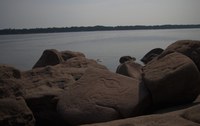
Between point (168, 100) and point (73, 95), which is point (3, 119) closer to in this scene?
point (73, 95)

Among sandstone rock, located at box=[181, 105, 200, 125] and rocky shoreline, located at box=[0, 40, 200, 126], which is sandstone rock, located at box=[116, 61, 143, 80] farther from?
sandstone rock, located at box=[181, 105, 200, 125]

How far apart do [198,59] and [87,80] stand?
90.3 inches

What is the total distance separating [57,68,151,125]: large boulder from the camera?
5586 millimetres

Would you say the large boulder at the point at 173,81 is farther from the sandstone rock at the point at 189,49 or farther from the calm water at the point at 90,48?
the calm water at the point at 90,48

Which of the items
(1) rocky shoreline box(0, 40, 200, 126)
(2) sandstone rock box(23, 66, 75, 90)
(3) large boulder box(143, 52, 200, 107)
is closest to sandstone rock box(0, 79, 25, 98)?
(1) rocky shoreline box(0, 40, 200, 126)

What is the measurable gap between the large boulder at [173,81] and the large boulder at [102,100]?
0.23 m

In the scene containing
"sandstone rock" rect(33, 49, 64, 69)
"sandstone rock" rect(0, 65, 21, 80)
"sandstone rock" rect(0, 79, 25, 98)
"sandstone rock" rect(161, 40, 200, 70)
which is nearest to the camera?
"sandstone rock" rect(0, 79, 25, 98)

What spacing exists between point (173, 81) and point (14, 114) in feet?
9.10

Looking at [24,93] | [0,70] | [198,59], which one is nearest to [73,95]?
[24,93]

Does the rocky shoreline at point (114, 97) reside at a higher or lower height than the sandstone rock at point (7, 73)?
lower

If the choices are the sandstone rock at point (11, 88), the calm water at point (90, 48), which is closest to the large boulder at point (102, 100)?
the sandstone rock at point (11, 88)

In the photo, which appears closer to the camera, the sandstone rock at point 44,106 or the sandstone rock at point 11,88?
the sandstone rock at point 11,88

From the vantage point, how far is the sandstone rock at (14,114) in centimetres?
556

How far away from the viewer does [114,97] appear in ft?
18.9
